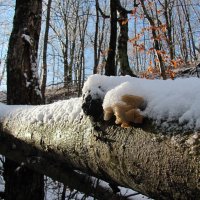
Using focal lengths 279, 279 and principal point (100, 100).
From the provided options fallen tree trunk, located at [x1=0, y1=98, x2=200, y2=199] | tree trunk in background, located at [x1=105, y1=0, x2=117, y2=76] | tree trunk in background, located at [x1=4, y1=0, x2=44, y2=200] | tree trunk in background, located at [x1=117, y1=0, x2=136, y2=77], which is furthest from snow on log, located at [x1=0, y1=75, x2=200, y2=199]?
tree trunk in background, located at [x1=117, y1=0, x2=136, y2=77]

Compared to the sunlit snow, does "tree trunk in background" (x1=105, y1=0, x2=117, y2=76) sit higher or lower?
higher

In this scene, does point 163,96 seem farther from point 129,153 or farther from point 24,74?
point 24,74

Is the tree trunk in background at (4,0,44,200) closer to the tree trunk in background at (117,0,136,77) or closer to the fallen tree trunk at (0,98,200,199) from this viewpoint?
the fallen tree trunk at (0,98,200,199)

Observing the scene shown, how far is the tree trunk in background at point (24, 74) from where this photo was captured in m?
2.39

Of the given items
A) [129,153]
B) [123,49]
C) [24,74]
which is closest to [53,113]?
[129,153]

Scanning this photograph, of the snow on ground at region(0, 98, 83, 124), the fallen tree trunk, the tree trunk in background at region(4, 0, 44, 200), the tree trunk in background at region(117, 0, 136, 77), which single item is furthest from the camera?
the tree trunk in background at region(117, 0, 136, 77)

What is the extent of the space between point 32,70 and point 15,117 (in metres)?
1.12

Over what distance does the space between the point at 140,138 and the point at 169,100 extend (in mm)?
142

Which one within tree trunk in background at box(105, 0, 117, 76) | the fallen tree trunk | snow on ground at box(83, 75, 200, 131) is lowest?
the fallen tree trunk

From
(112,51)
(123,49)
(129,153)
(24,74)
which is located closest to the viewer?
(129,153)

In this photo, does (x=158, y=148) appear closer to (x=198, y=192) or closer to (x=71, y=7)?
(x=198, y=192)

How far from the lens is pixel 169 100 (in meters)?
0.73

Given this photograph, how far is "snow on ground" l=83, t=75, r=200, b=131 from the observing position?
26.2 inches

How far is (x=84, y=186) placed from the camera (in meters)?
1.48
